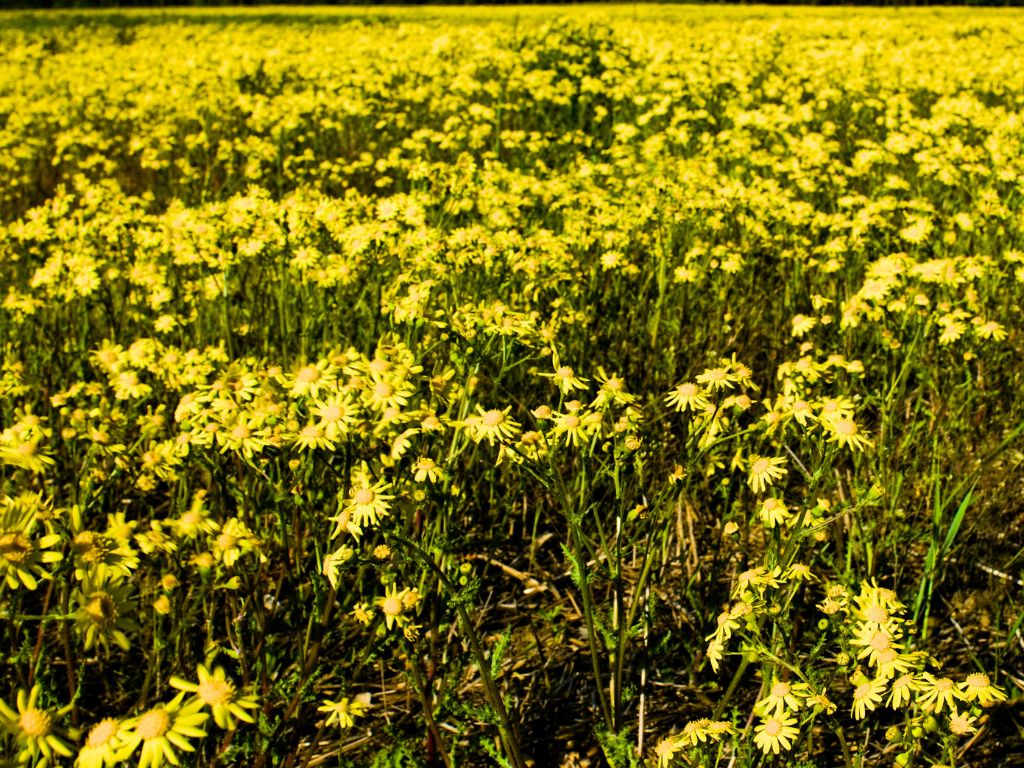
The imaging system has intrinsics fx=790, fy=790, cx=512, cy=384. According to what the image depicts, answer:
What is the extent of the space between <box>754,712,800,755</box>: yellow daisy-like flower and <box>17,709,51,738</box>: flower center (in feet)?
3.73

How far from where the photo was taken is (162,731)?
1.09 meters

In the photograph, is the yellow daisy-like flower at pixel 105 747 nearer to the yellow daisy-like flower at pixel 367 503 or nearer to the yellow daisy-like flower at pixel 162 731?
the yellow daisy-like flower at pixel 162 731

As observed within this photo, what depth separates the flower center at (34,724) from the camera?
1045mm

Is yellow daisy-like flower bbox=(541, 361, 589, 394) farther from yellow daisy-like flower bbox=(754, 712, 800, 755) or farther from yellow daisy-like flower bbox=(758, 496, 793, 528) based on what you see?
yellow daisy-like flower bbox=(754, 712, 800, 755)

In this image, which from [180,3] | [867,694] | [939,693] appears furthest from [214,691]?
[180,3]

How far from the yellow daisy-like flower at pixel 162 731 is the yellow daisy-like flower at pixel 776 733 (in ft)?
3.13

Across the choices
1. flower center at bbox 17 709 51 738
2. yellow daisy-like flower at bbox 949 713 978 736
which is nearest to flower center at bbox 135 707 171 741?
flower center at bbox 17 709 51 738

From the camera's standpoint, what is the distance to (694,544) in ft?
8.52

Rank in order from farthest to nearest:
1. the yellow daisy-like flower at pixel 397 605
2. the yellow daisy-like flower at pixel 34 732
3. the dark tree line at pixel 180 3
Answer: the dark tree line at pixel 180 3 < the yellow daisy-like flower at pixel 397 605 < the yellow daisy-like flower at pixel 34 732

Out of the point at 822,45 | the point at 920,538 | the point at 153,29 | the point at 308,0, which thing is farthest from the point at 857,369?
the point at 308,0

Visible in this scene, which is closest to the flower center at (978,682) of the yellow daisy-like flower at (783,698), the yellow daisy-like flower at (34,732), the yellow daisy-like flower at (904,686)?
the yellow daisy-like flower at (904,686)

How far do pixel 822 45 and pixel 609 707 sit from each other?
37.3 feet

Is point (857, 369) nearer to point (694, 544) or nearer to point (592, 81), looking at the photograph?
point (694, 544)

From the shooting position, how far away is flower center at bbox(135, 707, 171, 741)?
108 centimetres
